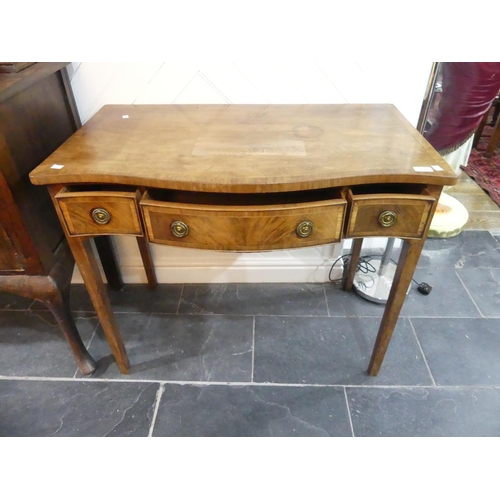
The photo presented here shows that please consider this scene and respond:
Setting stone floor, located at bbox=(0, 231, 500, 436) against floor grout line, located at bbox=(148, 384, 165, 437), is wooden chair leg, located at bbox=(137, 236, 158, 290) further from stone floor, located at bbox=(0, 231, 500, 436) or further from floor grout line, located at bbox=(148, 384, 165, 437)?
floor grout line, located at bbox=(148, 384, 165, 437)

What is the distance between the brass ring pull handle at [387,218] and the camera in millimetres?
850

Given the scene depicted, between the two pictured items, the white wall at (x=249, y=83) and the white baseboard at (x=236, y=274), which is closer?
the white wall at (x=249, y=83)

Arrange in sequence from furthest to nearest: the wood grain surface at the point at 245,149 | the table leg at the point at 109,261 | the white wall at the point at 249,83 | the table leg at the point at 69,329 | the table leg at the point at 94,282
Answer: the table leg at the point at 109,261, the white wall at the point at 249,83, the table leg at the point at 69,329, the table leg at the point at 94,282, the wood grain surface at the point at 245,149

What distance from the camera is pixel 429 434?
107 cm

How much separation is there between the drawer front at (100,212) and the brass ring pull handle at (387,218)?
553 mm

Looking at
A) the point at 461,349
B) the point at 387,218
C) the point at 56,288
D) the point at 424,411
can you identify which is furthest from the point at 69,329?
the point at 461,349

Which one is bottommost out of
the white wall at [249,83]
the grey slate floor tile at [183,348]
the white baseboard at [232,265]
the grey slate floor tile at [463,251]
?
the grey slate floor tile at [463,251]

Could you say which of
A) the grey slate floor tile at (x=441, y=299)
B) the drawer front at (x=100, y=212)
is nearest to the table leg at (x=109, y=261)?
the drawer front at (x=100, y=212)

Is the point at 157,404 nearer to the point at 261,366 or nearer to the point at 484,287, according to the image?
the point at 261,366

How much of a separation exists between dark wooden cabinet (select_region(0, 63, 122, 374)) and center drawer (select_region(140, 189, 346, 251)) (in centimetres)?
33

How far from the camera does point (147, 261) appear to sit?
1.48 meters

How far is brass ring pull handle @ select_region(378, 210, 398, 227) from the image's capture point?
0.85 meters

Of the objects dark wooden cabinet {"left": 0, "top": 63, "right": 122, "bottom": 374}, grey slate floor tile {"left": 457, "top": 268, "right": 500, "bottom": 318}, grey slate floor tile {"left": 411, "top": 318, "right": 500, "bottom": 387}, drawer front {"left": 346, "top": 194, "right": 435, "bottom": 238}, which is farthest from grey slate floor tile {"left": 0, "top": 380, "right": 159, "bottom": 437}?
grey slate floor tile {"left": 457, "top": 268, "right": 500, "bottom": 318}

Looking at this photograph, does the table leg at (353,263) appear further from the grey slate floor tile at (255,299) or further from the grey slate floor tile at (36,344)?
the grey slate floor tile at (36,344)
